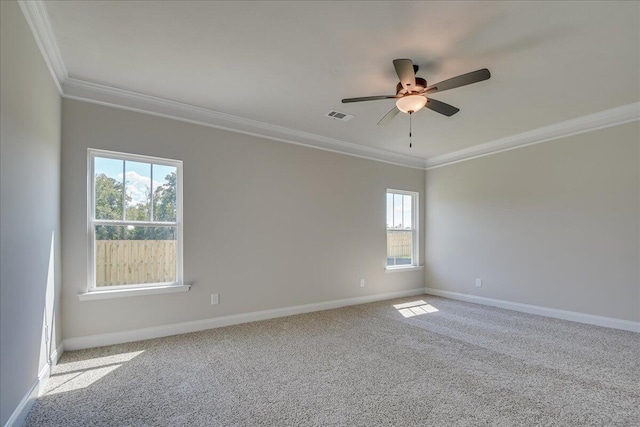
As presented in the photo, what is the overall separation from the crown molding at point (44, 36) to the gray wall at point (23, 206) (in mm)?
68

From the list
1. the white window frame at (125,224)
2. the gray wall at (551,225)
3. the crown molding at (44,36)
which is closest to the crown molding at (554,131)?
the gray wall at (551,225)

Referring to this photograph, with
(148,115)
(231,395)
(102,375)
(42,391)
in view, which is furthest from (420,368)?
(148,115)

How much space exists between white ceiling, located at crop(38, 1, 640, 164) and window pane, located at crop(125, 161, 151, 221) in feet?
2.76

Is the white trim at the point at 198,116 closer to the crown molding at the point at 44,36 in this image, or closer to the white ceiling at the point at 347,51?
the white ceiling at the point at 347,51

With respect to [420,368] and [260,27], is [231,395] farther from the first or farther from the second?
[260,27]

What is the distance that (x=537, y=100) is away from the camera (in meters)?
3.53

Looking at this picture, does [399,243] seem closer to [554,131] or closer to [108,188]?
[554,131]

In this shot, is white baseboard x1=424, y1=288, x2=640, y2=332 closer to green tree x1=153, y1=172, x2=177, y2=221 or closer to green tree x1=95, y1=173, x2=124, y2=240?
green tree x1=153, y1=172, x2=177, y2=221

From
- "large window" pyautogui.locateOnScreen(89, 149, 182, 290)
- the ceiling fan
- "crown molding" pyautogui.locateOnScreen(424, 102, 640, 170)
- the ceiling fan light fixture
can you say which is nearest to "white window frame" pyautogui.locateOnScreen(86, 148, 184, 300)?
"large window" pyautogui.locateOnScreen(89, 149, 182, 290)

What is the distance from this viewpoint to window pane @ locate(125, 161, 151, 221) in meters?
3.51

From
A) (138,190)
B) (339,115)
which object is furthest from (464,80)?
(138,190)

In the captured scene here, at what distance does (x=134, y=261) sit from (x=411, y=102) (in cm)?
337

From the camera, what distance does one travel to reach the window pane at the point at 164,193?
3680 millimetres

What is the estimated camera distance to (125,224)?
11.4 feet
